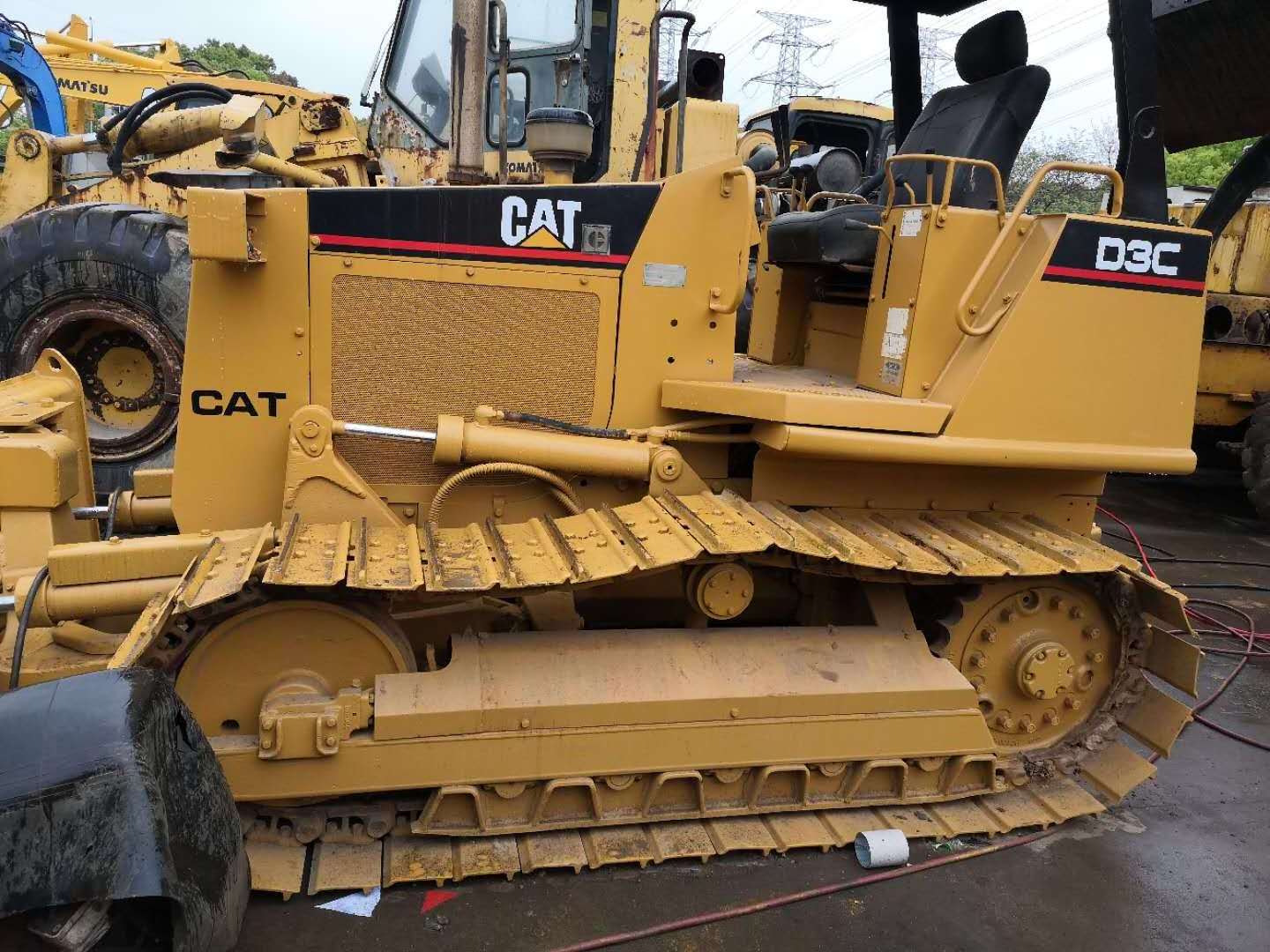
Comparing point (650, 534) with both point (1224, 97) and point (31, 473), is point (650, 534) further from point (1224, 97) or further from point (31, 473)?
point (1224, 97)

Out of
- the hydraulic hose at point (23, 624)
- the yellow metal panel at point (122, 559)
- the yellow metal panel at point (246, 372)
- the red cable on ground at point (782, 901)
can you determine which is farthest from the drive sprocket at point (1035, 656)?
the hydraulic hose at point (23, 624)

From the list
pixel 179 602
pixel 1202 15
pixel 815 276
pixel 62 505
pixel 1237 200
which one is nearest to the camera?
pixel 179 602

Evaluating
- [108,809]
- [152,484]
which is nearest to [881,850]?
[108,809]

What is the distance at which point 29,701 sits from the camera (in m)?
2.10

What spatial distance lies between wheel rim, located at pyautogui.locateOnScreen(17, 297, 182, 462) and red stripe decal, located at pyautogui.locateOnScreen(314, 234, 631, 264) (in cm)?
318

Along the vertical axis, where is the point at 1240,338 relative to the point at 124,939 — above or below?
above

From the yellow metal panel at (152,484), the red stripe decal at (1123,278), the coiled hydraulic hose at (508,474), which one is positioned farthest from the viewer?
the yellow metal panel at (152,484)

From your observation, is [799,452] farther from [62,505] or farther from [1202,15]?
[1202,15]

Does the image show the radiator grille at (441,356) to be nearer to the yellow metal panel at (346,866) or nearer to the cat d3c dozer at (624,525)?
the cat d3c dozer at (624,525)

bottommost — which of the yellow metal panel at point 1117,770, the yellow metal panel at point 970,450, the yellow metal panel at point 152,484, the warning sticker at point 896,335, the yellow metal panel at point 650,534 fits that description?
the yellow metal panel at point 1117,770

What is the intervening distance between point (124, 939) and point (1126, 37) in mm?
4095

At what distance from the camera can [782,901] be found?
3.01 m

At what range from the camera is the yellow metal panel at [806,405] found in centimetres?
316

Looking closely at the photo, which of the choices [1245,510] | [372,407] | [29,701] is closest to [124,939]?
[29,701]
